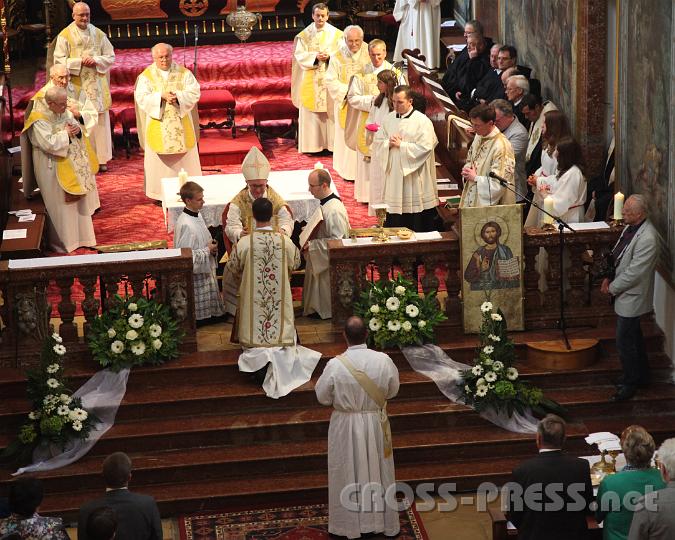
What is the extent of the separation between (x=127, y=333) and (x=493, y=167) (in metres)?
3.37

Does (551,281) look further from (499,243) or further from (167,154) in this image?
(167,154)

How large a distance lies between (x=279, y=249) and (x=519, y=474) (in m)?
3.54

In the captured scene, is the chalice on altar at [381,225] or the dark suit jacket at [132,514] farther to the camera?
the chalice on altar at [381,225]

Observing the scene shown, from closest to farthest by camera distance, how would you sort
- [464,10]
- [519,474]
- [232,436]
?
[519,474]
[232,436]
[464,10]

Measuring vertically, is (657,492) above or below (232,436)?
above

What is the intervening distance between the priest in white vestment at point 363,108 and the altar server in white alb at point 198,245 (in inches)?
149

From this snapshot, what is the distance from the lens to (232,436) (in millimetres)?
10922

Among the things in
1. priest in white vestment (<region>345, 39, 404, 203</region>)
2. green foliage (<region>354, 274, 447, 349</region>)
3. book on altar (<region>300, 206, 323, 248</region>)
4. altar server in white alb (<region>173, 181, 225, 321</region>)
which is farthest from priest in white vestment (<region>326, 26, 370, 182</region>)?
green foliage (<region>354, 274, 447, 349</region>)

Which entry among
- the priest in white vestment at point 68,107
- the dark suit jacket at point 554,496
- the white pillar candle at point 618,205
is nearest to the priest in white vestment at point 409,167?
the white pillar candle at point 618,205

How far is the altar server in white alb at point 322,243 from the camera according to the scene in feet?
38.5

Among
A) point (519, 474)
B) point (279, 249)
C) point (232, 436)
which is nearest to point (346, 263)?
point (279, 249)

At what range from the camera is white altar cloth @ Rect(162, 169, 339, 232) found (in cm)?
1318

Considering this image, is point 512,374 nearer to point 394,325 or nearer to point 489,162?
point 394,325

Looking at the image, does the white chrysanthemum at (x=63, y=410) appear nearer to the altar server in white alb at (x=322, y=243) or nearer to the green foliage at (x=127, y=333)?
the green foliage at (x=127, y=333)
